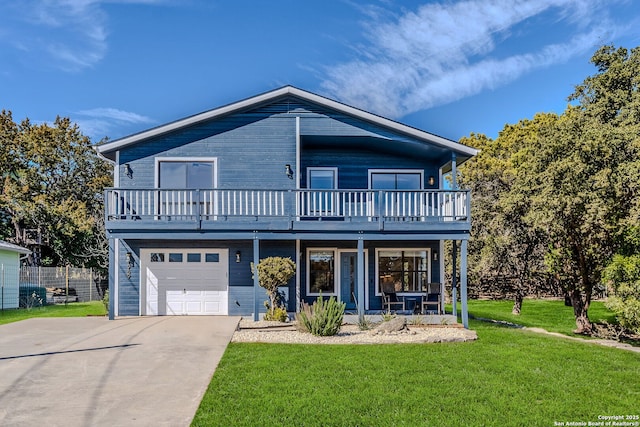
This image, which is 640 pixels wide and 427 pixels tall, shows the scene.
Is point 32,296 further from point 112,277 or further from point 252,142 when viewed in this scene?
point 252,142

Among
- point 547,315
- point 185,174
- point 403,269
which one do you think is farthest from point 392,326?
point 547,315

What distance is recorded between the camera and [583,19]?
64.7ft

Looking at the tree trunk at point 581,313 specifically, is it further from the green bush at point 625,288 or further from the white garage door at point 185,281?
the white garage door at point 185,281

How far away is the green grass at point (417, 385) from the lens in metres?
6.12

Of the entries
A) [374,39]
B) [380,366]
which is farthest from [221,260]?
[374,39]

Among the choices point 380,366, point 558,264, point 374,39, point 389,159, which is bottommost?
point 380,366

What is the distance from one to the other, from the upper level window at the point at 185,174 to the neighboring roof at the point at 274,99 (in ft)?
3.30

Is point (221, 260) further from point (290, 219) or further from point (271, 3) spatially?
point (271, 3)

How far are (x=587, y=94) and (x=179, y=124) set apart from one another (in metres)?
17.6

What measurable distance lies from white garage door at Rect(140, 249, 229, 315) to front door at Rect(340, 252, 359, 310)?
351 cm

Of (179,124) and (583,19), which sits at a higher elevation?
(583,19)

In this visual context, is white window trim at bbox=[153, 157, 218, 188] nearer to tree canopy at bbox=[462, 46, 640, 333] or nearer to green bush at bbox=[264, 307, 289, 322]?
green bush at bbox=[264, 307, 289, 322]

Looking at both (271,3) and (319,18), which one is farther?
(319,18)

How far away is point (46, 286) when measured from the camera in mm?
24062
